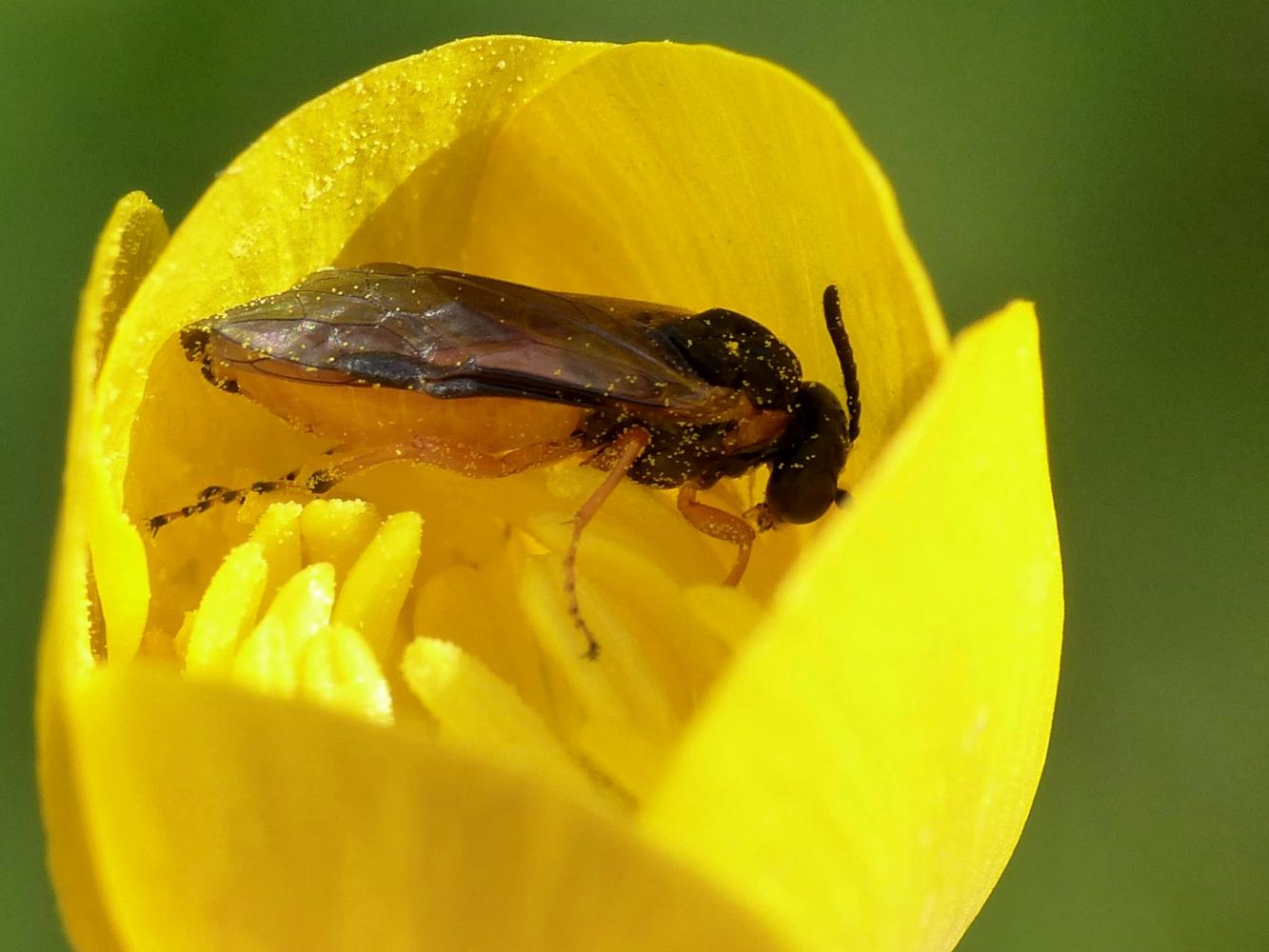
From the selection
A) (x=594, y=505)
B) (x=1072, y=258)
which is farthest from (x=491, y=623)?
(x=1072, y=258)

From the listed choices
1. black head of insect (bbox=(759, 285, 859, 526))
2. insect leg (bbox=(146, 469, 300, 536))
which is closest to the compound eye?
black head of insect (bbox=(759, 285, 859, 526))

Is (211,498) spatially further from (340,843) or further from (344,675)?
(340,843)

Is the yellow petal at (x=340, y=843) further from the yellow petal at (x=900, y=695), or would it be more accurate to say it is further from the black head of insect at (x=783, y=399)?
the black head of insect at (x=783, y=399)

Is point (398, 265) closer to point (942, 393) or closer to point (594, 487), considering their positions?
point (594, 487)

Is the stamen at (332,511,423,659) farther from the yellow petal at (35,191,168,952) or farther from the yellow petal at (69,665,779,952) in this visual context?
the yellow petal at (69,665,779,952)

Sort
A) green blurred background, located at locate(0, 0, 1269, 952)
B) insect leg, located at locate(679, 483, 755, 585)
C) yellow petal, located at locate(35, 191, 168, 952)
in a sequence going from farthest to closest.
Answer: green blurred background, located at locate(0, 0, 1269, 952) < insect leg, located at locate(679, 483, 755, 585) < yellow petal, located at locate(35, 191, 168, 952)

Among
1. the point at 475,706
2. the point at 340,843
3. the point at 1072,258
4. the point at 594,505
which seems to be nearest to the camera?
the point at 340,843

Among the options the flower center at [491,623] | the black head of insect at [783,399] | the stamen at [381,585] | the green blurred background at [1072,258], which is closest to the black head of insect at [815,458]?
the black head of insect at [783,399]

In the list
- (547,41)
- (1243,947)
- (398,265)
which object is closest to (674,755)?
(398,265)
